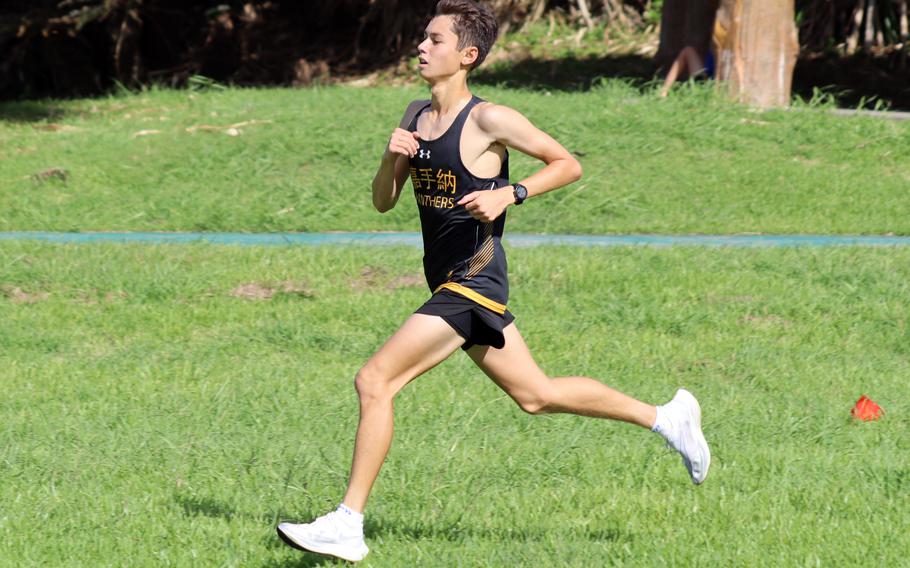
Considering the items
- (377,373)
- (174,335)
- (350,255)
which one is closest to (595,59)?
(350,255)

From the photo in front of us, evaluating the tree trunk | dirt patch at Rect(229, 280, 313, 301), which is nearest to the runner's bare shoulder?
dirt patch at Rect(229, 280, 313, 301)

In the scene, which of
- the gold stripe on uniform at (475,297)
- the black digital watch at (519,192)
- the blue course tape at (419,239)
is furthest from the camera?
the blue course tape at (419,239)

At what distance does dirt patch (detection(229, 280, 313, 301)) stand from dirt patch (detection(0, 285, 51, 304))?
1328 millimetres

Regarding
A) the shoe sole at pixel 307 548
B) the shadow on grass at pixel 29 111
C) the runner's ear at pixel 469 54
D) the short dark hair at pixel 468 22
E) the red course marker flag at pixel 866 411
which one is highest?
the short dark hair at pixel 468 22

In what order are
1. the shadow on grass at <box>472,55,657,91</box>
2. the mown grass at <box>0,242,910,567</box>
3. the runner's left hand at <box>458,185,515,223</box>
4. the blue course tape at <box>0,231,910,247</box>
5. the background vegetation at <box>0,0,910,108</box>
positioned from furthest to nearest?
the background vegetation at <box>0,0,910,108</box>
the shadow on grass at <box>472,55,657,91</box>
the blue course tape at <box>0,231,910,247</box>
the mown grass at <box>0,242,910,567</box>
the runner's left hand at <box>458,185,515,223</box>

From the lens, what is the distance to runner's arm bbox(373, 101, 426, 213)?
185 inches

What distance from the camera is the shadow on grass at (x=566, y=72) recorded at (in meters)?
19.8

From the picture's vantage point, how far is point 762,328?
8.60 m

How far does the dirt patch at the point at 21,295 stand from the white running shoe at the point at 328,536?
17.6 ft

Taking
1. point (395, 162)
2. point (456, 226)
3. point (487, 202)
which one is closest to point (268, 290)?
point (395, 162)

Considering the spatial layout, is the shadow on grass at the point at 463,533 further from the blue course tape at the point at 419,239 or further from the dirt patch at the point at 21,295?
the blue course tape at the point at 419,239

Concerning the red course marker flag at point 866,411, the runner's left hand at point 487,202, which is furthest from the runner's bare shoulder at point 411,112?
the red course marker flag at point 866,411

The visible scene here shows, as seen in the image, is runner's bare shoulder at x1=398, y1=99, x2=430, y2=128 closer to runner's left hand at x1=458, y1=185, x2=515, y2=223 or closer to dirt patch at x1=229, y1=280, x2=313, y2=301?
runner's left hand at x1=458, y1=185, x2=515, y2=223

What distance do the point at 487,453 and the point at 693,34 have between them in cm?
1242
